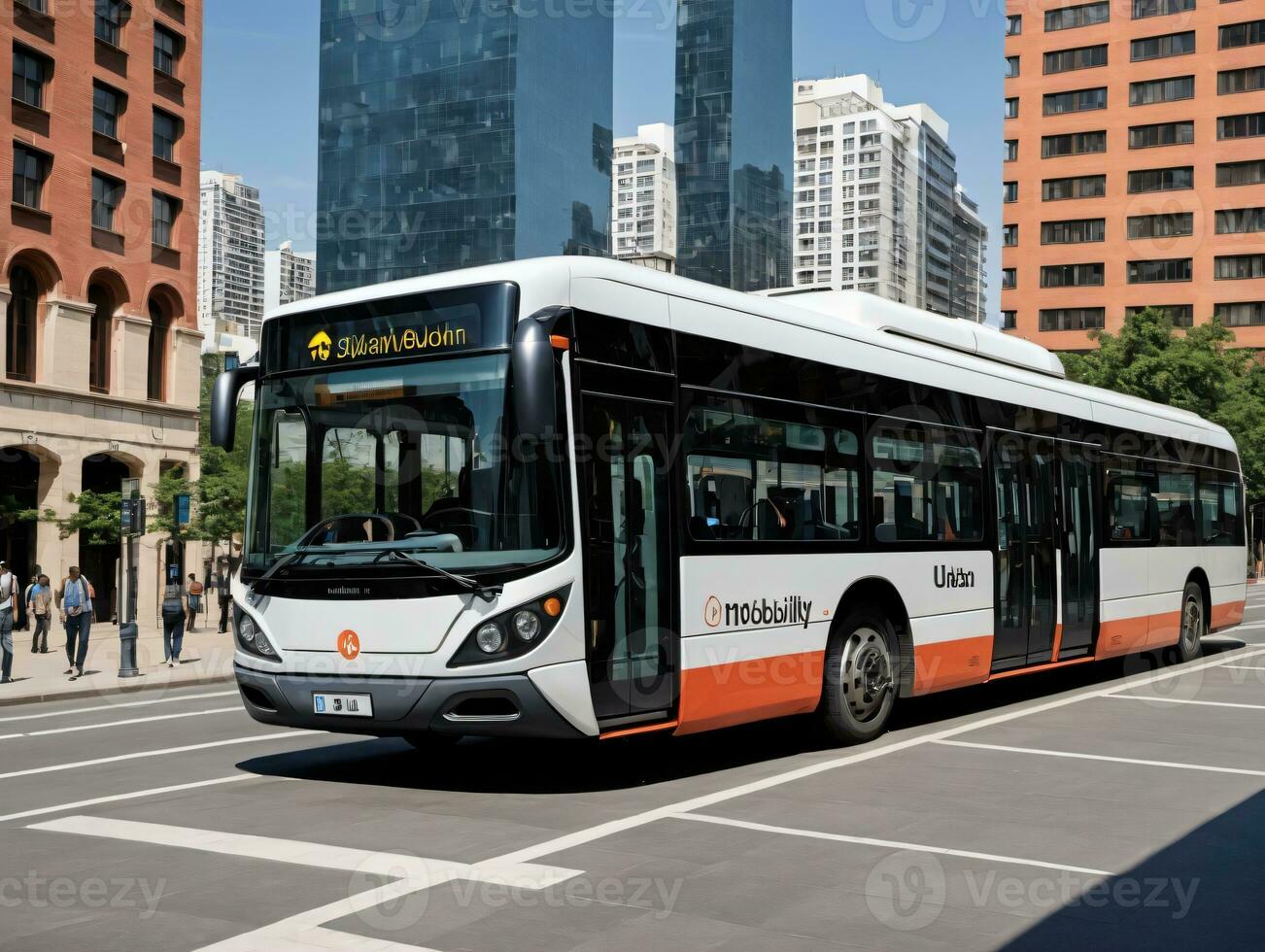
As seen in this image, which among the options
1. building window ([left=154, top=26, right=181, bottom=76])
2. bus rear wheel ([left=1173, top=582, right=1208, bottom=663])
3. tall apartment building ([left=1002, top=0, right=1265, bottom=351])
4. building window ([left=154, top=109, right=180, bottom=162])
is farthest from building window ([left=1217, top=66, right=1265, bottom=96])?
bus rear wheel ([left=1173, top=582, right=1208, bottom=663])

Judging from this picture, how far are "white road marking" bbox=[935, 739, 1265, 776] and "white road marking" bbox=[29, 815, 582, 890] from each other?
16.9 ft

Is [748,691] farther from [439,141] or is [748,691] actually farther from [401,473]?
[439,141]

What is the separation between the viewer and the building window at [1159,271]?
83750 mm

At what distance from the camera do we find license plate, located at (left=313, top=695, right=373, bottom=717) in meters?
8.19

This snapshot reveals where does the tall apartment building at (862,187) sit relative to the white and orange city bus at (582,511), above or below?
above

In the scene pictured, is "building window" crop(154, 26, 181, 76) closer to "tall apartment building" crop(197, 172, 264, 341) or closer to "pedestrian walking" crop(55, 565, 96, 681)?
"pedestrian walking" crop(55, 565, 96, 681)

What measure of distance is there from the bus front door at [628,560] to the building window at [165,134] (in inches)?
1441

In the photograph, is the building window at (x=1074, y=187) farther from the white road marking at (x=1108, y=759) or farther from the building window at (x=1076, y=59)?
the white road marking at (x=1108, y=759)

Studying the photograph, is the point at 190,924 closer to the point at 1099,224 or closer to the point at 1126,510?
the point at 1126,510

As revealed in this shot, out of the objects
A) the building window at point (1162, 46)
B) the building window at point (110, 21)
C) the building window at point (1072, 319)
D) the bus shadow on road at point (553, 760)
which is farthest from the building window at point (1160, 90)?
the bus shadow on road at point (553, 760)

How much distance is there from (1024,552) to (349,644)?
286 inches

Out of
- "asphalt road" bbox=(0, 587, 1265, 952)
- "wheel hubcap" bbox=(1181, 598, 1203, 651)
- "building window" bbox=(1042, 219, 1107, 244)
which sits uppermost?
"building window" bbox=(1042, 219, 1107, 244)

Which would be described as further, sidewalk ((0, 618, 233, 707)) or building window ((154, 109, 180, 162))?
building window ((154, 109, 180, 162))

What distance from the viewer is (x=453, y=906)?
5.75 m
